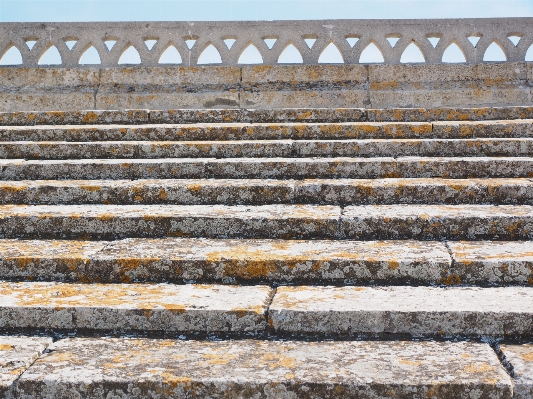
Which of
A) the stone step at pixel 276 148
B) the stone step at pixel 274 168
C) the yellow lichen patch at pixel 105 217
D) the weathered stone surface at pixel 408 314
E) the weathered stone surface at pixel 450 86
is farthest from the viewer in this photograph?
the weathered stone surface at pixel 450 86

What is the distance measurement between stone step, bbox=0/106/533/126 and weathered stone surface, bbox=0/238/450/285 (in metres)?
2.08

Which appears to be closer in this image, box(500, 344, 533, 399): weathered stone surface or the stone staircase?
box(500, 344, 533, 399): weathered stone surface

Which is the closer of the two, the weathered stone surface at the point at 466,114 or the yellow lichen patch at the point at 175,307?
the yellow lichen patch at the point at 175,307

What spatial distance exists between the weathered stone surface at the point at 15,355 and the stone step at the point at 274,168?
5.63 ft

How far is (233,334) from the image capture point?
2094 mm

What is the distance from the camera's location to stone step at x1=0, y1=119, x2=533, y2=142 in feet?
13.5

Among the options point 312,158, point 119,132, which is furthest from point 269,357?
point 119,132

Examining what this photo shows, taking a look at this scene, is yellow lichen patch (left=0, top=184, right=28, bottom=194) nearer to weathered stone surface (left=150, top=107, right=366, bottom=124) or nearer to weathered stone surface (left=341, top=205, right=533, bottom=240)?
weathered stone surface (left=150, top=107, right=366, bottom=124)

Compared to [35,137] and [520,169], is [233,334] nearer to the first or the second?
[520,169]

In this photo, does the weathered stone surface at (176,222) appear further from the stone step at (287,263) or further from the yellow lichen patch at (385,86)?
the yellow lichen patch at (385,86)

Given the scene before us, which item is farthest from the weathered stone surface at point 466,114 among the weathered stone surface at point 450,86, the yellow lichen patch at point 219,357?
the yellow lichen patch at point 219,357

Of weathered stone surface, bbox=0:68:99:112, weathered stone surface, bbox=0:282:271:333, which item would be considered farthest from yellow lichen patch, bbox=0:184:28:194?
weathered stone surface, bbox=0:68:99:112

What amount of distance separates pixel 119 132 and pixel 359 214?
2.25m

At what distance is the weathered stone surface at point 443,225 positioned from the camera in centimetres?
277
